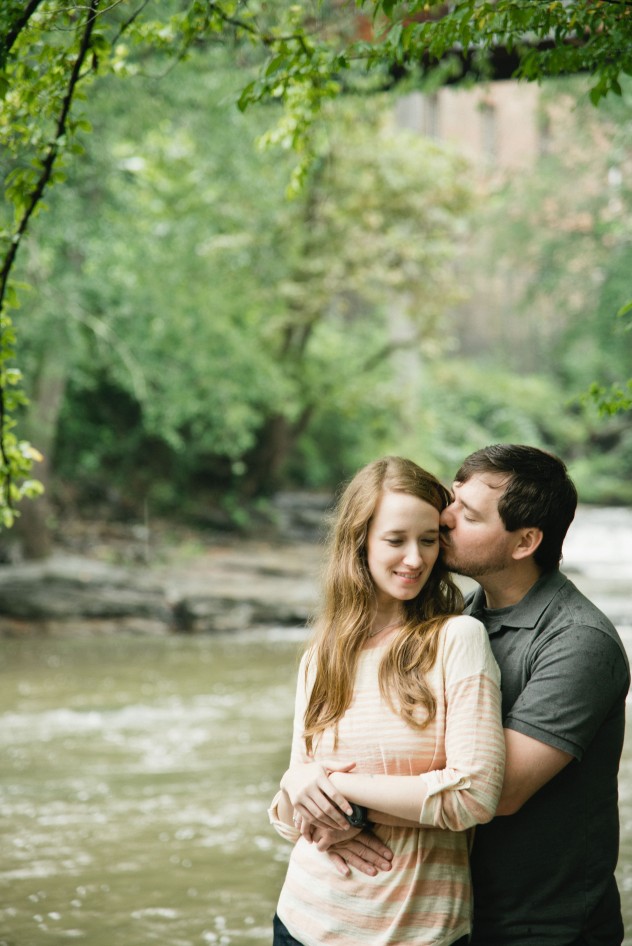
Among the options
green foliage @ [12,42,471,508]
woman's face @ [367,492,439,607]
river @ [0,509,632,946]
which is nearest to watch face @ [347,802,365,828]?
woman's face @ [367,492,439,607]

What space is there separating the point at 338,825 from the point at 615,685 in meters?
0.71

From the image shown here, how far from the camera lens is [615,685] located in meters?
2.41

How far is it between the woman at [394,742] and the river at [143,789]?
279cm

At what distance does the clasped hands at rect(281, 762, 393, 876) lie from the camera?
2316 mm

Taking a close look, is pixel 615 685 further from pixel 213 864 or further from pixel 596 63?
pixel 213 864

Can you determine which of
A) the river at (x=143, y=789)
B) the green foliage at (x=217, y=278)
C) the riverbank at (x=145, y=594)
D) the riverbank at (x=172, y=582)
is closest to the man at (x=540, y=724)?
the river at (x=143, y=789)

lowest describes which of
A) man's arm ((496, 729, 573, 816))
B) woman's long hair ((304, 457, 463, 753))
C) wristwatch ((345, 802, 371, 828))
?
wristwatch ((345, 802, 371, 828))

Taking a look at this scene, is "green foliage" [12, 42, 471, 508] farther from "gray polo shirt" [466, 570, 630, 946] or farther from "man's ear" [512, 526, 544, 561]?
"gray polo shirt" [466, 570, 630, 946]

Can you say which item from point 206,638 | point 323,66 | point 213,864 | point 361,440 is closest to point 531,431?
point 361,440

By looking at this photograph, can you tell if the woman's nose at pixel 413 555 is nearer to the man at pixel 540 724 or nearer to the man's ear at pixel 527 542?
the man at pixel 540 724

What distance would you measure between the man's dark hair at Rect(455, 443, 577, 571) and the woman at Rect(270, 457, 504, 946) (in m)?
0.18

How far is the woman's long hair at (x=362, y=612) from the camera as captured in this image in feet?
7.85

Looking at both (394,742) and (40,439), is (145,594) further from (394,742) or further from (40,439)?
(394,742)

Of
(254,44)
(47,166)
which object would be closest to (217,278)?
(254,44)
